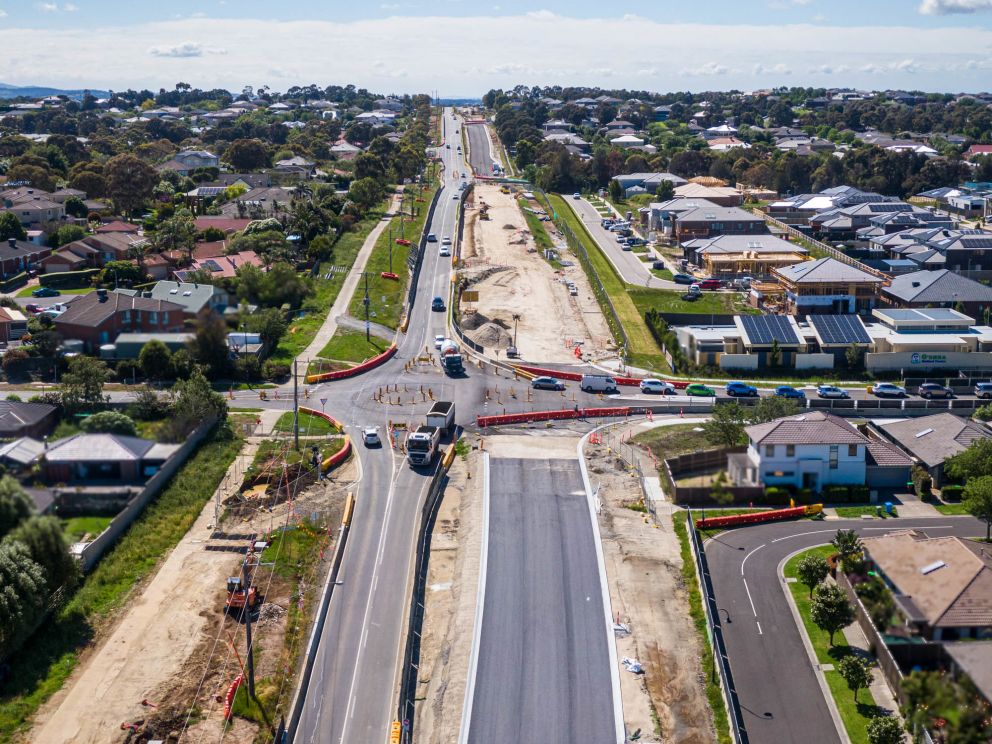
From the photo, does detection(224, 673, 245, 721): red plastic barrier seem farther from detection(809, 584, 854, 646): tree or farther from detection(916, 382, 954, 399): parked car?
detection(916, 382, 954, 399): parked car

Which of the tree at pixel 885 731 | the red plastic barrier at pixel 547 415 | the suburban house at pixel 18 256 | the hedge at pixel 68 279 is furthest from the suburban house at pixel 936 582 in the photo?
the suburban house at pixel 18 256

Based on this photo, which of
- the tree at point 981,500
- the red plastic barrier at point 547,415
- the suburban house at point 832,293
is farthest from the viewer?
the suburban house at point 832,293

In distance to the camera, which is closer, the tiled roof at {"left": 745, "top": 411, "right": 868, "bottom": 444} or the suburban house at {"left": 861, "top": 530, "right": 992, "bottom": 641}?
the suburban house at {"left": 861, "top": 530, "right": 992, "bottom": 641}

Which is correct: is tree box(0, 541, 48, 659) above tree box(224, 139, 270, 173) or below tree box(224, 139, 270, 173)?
below

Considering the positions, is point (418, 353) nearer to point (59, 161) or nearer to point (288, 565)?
point (288, 565)

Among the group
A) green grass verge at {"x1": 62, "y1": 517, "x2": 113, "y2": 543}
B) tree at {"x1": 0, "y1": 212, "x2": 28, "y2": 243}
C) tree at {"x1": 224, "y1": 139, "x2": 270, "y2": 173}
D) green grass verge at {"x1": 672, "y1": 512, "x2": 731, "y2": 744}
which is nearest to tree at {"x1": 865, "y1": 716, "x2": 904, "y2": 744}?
green grass verge at {"x1": 672, "y1": 512, "x2": 731, "y2": 744}

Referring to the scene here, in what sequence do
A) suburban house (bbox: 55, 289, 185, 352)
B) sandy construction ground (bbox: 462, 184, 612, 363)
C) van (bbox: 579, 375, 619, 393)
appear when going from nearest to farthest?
suburban house (bbox: 55, 289, 185, 352) → van (bbox: 579, 375, 619, 393) → sandy construction ground (bbox: 462, 184, 612, 363)

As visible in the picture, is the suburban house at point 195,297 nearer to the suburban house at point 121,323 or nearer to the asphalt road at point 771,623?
the suburban house at point 121,323
